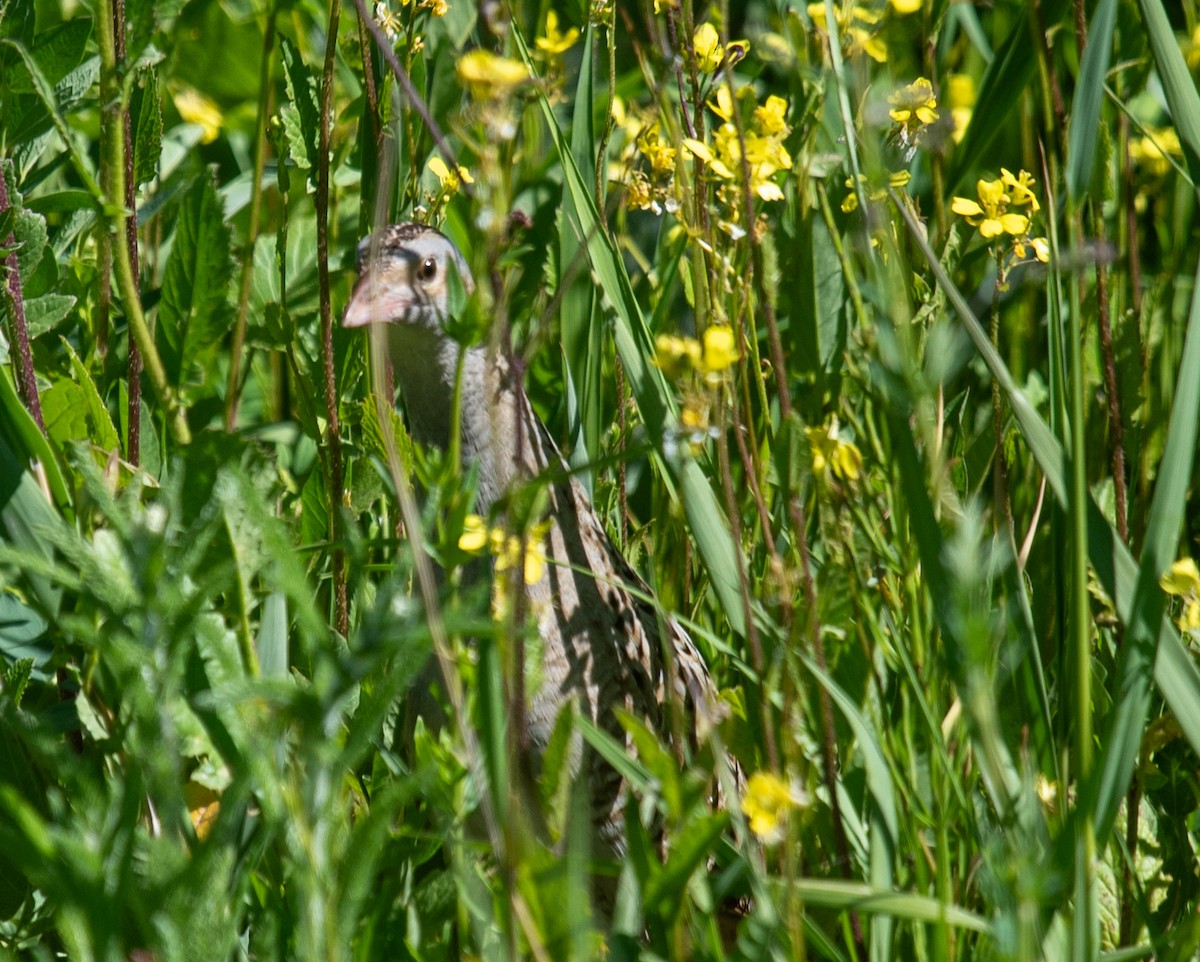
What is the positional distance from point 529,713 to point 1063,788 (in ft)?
2.27

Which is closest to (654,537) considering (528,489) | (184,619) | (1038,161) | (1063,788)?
(1063,788)

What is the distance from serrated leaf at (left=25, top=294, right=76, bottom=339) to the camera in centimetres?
180

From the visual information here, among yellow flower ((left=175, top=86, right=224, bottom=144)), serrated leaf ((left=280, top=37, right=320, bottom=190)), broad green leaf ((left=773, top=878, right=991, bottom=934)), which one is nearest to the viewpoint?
broad green leaf ((left=773, top=878, right=991, bottom=934))

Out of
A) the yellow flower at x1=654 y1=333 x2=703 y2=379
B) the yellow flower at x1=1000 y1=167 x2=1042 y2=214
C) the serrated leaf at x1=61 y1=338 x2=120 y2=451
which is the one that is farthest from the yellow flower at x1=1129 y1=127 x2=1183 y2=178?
the serrated leaf at x1=61 y1=338 x2=120 y2=451

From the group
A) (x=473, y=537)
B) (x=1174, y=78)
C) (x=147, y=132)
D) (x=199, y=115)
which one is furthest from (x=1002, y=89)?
(x=199, y=115)

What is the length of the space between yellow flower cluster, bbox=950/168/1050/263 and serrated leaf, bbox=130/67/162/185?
3.37 ft

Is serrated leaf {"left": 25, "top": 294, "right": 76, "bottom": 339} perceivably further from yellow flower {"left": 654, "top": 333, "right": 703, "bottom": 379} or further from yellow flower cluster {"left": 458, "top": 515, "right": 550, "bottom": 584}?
yellow flower {"left": 654, "top": 333, "right": 703, "bottom": 379}

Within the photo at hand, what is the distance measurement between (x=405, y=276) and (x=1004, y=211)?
29.5 inches

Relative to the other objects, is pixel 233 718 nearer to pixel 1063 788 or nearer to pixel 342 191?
pixel 1063 788

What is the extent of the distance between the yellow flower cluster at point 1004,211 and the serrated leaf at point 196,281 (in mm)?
1038

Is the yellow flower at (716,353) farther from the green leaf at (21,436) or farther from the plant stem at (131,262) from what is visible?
the plant stem at (131,262)

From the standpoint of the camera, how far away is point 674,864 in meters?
1.08

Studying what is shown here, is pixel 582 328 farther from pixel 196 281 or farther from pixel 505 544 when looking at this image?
pixel 505 544

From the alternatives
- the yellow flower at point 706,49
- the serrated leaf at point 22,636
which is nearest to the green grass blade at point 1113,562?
the yellow flower at point 706,49
